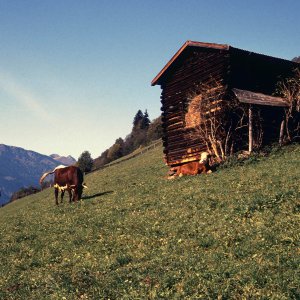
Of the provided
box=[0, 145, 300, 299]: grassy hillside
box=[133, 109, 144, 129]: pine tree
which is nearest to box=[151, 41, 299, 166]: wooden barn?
box=[0, 145, 300, 299]: grassy hillside

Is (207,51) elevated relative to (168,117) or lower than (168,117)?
elevated

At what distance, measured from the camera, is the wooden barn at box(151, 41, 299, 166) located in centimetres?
2642

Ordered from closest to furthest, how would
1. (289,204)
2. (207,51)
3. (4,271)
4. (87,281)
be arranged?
(87,281) → (4,271) → (289,204) → (207,51)

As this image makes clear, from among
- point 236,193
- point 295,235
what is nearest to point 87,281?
point 295,235

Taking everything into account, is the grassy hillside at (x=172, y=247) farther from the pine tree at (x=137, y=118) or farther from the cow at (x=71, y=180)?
the pine tree at (x=137, y=118)

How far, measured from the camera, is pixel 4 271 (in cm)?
1120

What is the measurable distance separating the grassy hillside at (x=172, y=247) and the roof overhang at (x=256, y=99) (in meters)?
7.23

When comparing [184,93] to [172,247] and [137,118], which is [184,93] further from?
[137,118]

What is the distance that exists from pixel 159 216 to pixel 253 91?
17.6 metres

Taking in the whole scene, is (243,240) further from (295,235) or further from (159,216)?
(159,216)

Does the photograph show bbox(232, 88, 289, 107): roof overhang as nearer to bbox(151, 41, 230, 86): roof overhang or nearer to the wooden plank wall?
the wooden plank wall

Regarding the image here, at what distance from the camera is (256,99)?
25.5 metres

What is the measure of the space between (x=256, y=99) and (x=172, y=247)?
693 inches

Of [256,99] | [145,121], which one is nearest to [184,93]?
[256,99]
